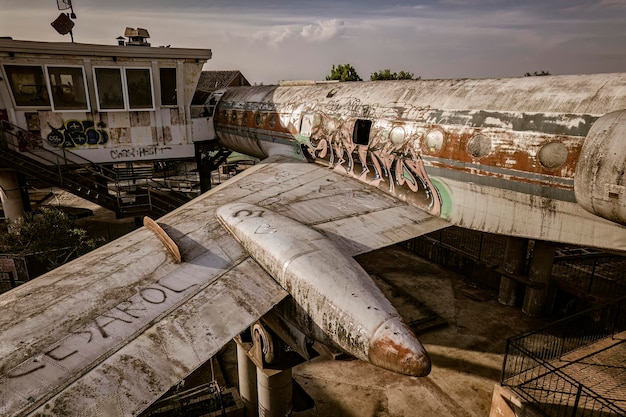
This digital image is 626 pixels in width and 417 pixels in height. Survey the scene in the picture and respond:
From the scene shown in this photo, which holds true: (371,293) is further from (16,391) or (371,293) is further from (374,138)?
(374,138)

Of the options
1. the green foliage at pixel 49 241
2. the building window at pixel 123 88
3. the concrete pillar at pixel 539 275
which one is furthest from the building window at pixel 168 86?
the concrete pillar at pixel 539 275

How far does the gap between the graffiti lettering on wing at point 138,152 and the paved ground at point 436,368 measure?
12129mm

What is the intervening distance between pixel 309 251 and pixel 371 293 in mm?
1625

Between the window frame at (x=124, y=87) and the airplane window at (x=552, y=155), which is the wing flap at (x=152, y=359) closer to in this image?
the airplane window at (x=552, y=155)

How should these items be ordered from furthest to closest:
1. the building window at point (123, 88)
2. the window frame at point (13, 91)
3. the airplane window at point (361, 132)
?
the building window at point (123, 88)
the window frame at point (13, 91)
the airplane window at point (361, 132)

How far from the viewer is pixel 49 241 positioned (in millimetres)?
17516

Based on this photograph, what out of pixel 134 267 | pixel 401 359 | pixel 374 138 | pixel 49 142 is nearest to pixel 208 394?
pixel 134 267

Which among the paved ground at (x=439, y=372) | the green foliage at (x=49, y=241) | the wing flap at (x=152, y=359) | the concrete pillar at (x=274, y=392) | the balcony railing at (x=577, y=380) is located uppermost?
the wing flap at (x=152, y=359)

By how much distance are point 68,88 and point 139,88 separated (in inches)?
127

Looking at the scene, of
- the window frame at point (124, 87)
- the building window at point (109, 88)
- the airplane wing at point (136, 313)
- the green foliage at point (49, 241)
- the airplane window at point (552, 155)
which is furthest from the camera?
the building window at point (109, 88)

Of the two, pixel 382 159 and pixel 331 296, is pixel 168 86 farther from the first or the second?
pixel 331 296

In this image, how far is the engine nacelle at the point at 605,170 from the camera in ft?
23.7

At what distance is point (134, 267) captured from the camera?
7.71m

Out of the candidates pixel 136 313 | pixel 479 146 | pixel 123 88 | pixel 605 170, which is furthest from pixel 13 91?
pixel 605 170
